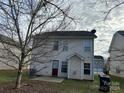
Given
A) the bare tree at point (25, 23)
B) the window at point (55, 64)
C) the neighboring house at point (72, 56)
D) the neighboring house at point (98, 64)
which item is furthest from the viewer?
the neighboring house at point (98, 64)

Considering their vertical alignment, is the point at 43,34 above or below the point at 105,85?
above

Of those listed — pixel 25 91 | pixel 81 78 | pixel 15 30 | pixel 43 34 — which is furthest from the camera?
pixel 81 78

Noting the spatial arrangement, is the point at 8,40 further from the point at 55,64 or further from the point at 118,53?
the point at 118,53

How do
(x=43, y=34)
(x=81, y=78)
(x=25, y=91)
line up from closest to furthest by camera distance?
1. (x=25, y=91)
2. (x=43, y=34)
3. (x=81, y=78)

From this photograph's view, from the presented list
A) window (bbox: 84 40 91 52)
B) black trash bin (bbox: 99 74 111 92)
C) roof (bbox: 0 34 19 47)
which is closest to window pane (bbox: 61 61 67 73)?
window (bbox: 84 40 91 52)

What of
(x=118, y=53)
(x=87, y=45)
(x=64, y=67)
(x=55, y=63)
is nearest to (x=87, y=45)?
(x=87, y=45)

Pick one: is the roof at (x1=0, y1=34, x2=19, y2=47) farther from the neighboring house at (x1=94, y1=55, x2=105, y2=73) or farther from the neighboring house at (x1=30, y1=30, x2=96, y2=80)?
the neighboring house at (x1=94, y1=55, x2=105, y2=73)

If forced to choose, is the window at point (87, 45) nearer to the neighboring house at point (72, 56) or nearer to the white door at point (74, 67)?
the neighboring house at point (72, 56)

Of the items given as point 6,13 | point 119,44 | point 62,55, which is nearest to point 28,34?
point 6,13

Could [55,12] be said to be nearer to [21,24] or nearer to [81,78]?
[21,24]

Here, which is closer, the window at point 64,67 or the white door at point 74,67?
the white door at point 74,67

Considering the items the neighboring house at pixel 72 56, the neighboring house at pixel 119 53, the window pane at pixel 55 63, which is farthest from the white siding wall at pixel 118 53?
the window pane at pixel 55 63

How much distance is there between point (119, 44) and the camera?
103 feet

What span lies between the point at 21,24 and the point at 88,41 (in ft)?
42.0
